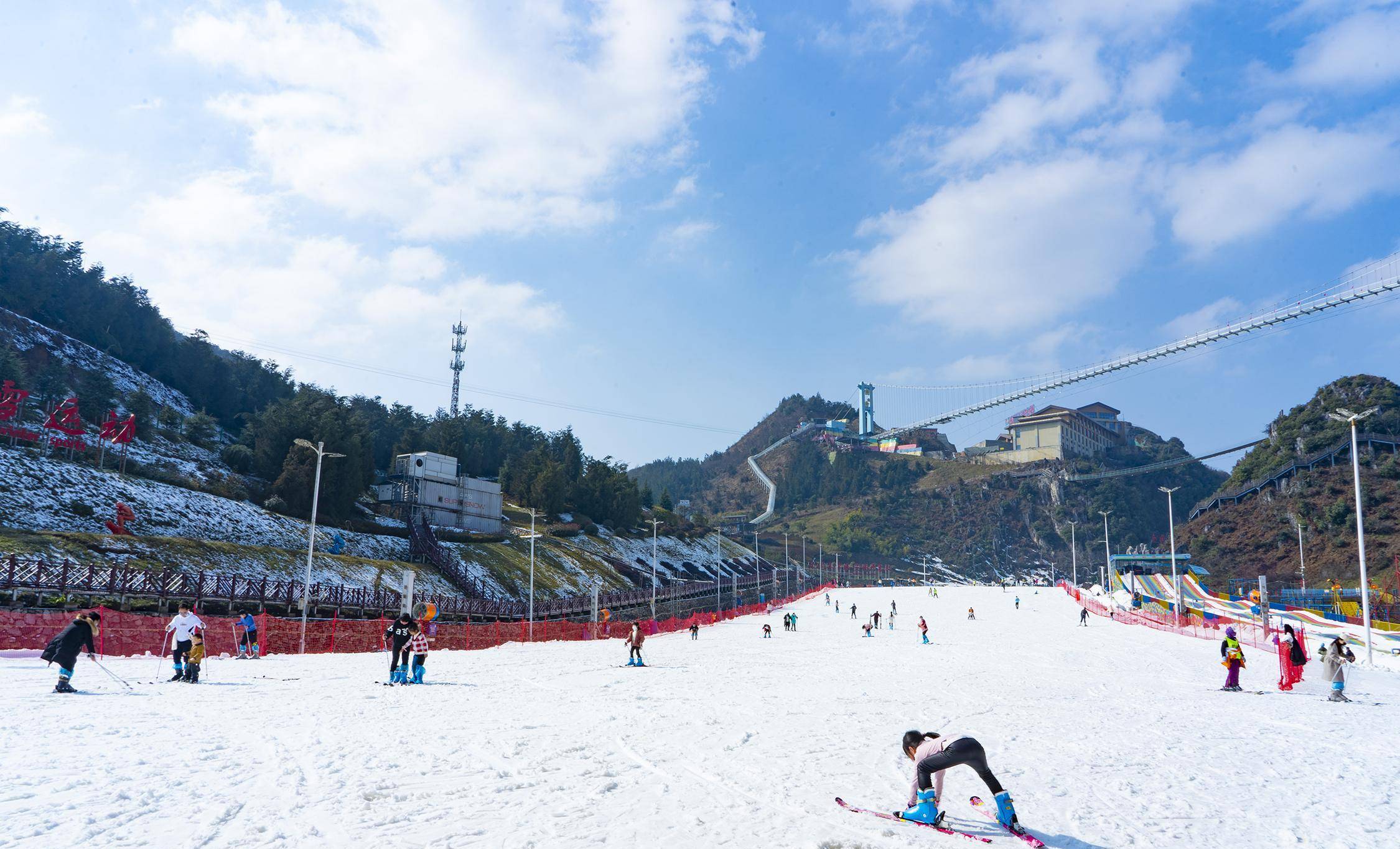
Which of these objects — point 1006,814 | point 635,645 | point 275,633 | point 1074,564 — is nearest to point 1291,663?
point 635,645

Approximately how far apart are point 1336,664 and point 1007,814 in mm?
16575

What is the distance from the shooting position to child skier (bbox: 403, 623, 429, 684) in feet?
61.2

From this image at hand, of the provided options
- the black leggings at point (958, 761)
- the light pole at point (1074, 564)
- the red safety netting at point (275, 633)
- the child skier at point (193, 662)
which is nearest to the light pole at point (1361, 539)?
the red safety netting at point (275, 633)

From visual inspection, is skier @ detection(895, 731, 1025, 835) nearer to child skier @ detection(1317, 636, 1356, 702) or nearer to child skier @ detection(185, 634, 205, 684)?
child skier @ detection(185, 634, 205, 684)

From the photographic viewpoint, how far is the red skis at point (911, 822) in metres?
7.97

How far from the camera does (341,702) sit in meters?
15.1

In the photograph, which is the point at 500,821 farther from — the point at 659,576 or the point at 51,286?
the point at 51,286

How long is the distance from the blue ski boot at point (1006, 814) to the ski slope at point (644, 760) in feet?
0.39

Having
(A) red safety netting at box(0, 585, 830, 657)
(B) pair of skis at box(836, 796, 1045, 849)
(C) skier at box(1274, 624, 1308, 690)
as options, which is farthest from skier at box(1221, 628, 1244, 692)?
(A) red safety netting at box(0, 585, 830, 657)

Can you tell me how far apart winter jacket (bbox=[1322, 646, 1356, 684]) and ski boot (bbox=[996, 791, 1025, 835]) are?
53.8 ft

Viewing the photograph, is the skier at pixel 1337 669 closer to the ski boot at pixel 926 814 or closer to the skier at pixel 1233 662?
the skier at pixel 1233 662

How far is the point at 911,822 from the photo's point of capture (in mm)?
8297

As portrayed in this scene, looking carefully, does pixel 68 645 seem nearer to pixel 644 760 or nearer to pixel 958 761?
pixel 644 760

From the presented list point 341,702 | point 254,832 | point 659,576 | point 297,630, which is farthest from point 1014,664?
point 659,576
